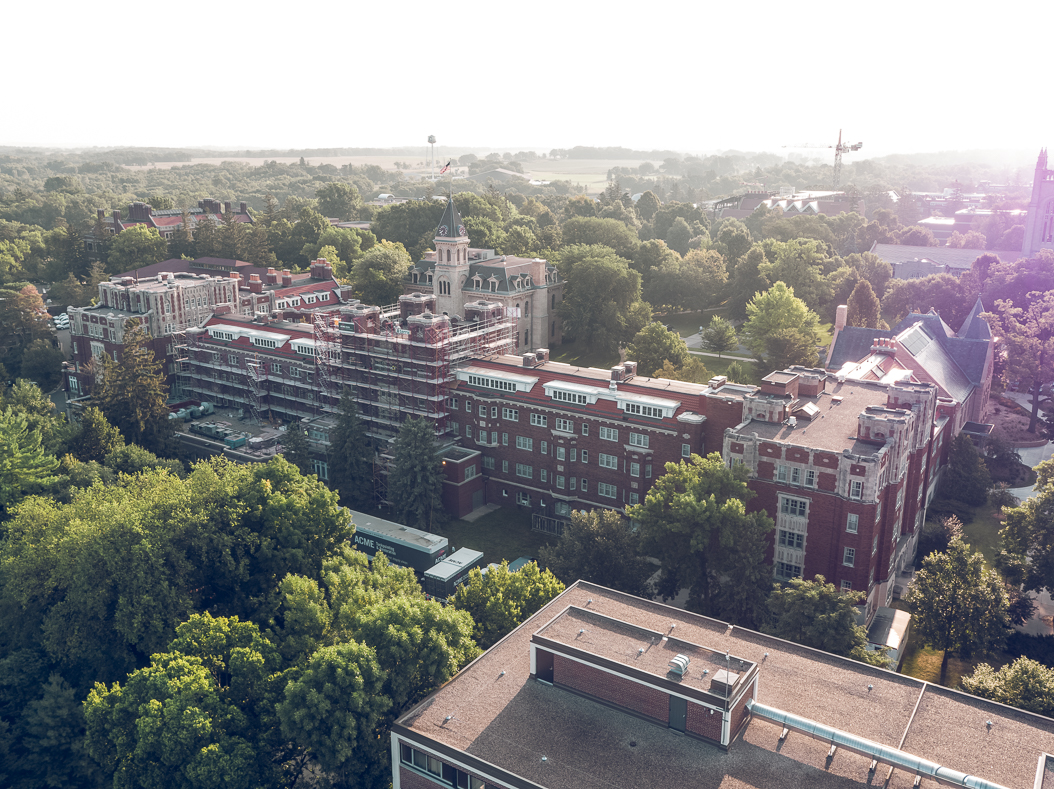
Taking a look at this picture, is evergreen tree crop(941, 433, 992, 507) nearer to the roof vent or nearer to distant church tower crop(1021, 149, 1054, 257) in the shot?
the roof vent

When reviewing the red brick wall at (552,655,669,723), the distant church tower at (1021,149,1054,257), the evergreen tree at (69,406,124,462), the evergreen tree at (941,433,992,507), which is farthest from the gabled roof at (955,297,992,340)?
the evergreen tree at (69,406,124,462)

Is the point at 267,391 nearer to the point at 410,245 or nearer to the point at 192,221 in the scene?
the point at 410,245

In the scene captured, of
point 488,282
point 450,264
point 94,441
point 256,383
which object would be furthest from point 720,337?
point 94,441

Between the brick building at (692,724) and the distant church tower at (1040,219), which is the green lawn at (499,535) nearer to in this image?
the brick building at (692,724)

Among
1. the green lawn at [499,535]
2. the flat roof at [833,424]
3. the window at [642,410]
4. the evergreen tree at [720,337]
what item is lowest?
the green lawn at [499,535]

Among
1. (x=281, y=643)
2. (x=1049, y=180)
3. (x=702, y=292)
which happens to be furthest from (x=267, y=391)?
(x=1049, y=180)

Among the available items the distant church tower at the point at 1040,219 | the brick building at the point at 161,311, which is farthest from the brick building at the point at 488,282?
the distant church tower at the point at 1040,219
